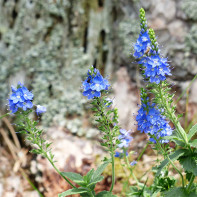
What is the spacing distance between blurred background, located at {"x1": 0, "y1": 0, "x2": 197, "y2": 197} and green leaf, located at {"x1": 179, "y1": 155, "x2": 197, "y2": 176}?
2511 mm

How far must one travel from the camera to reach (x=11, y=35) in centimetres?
518

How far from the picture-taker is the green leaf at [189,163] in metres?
2.04

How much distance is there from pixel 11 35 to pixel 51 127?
5.23ft

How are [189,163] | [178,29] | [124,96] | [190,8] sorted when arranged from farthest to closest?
[124,96] < [178,29] < [190,8] < [189,163]

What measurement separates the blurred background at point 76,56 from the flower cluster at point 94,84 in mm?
2703

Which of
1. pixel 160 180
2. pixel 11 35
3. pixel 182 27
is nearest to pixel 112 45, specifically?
pixel 182 27

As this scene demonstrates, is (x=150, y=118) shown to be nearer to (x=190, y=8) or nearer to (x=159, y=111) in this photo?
(x=159, y=111)

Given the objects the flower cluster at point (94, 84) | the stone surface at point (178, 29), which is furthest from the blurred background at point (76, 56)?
the flower cluster at point (94, 84)

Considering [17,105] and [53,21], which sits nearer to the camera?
[17,105]

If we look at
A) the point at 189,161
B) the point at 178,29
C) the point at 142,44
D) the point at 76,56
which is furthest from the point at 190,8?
the point at 189,161

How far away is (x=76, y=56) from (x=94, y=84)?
3264 mm

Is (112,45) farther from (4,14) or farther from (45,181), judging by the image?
(45,181)

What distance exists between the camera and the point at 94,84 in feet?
6.52

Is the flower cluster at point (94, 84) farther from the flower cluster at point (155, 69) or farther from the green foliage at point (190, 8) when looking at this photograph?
the green foliage at point (190, 8)
